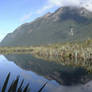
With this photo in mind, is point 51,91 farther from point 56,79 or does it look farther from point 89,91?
point 56,79

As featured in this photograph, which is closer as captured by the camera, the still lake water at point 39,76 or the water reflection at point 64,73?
the still lake water at point 39,76

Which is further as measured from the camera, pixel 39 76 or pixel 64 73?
pixel 64 73

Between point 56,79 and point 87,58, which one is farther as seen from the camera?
point 87,58

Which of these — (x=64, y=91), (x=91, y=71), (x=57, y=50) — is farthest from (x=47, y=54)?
(x=64, y=91)

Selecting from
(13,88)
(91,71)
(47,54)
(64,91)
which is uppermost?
(13,88)

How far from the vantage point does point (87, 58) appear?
97688 millimetres

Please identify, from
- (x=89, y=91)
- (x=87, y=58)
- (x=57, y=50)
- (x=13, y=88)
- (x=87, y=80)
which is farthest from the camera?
(x=57, y=50)

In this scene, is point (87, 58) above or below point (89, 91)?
below

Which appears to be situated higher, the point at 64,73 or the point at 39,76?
the point at 39,76

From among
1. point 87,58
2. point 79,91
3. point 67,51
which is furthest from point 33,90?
point 67,51

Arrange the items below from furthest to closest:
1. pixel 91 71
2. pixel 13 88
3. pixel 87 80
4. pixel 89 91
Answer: pixel 91 71 → pixel 87 80 → pixel 89 91 → pixel 13 88

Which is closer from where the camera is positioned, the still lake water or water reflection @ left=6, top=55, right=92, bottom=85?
the still lake water

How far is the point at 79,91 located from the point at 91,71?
83.5 feet

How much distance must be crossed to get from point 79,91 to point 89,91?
1.75 meters
